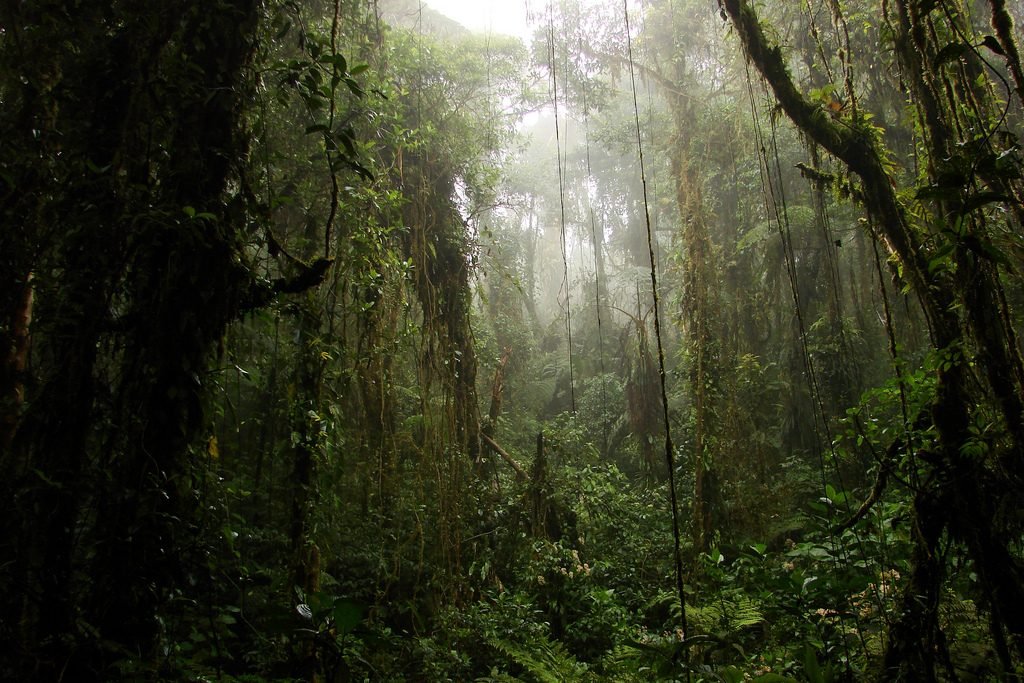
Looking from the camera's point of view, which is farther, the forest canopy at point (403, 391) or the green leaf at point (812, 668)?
the green leaf at point (812, 668)

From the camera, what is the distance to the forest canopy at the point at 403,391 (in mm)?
1684

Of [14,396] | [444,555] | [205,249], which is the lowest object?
[444,555]

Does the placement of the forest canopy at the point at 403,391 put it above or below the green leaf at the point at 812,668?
above

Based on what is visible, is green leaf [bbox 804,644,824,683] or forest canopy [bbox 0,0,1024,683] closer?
forest canopy [bbox 0,0,1024,683]

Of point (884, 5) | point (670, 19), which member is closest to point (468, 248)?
point (884, 5)

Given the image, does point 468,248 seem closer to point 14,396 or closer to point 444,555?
point 444,555

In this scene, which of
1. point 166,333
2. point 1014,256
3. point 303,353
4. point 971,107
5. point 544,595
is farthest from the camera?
point 544,595

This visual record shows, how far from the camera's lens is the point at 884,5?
2365 millimetres

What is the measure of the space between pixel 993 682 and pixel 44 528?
3268mm

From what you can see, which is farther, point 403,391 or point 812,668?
point 403,391

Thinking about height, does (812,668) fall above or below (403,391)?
below

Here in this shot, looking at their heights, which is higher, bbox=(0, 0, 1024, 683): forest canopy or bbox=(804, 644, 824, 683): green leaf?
bbox=(0, 0, 1024, 683): forest canopy

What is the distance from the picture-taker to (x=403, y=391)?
5.72 metres

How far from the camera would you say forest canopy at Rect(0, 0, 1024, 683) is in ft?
5.52
